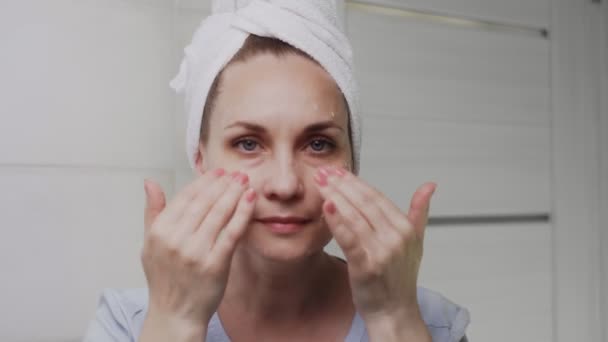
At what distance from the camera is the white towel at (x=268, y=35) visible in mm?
687

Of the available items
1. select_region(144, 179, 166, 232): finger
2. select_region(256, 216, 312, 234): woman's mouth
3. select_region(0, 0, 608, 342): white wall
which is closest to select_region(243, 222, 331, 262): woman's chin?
select_region(256, 216, 312, 234): woman's mouth

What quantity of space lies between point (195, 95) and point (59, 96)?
1.19 ft

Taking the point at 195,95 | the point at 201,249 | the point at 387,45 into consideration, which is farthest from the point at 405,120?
the point at 201,249

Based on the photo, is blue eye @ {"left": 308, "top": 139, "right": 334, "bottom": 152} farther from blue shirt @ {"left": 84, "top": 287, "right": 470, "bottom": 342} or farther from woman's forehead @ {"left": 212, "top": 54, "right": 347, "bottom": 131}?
blue shirt @ {"left": 84, "top": 287, "right": 470, "bottom": 342}

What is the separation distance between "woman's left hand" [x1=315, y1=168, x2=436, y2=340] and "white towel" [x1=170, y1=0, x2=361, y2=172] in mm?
144

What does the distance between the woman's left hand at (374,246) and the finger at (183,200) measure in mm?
122

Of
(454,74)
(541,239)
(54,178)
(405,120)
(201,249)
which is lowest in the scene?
(201,249)

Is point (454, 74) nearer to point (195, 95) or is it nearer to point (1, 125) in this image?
point (195, 95)

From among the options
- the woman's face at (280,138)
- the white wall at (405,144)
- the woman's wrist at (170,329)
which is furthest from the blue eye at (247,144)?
the white wall at (405,144)

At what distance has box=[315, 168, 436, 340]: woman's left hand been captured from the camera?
0.61m

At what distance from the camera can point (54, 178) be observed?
955mm

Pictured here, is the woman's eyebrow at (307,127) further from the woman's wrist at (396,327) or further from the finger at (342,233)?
the woman's wrist at (396,327)

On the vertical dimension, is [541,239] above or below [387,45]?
below

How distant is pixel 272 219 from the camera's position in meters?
0.63
